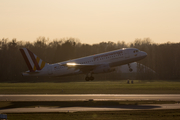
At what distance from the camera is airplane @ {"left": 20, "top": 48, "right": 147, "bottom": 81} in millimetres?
57375

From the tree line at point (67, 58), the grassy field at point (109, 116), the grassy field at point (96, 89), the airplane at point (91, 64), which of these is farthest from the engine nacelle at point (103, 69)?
the tree line at point (67, 58)

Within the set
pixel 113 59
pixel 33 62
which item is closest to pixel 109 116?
pixel 113 59

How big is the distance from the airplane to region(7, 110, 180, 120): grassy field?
18346 millimetres

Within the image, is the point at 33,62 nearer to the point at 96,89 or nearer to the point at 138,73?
the point at 96,89

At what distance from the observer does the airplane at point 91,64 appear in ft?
188

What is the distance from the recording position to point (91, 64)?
59.4m

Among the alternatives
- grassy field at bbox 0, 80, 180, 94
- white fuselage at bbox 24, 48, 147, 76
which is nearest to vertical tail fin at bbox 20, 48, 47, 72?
white fuselage at bbox 24, 48, 147, 76

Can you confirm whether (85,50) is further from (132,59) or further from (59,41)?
(132,59)

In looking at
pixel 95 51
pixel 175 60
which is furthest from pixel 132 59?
pixel 95 51

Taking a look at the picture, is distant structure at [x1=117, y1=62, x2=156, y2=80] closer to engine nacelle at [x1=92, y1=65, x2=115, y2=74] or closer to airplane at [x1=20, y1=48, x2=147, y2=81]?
airplane at [x1=20, y1=48, x2=147, y2=81]

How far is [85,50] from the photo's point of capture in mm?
169000

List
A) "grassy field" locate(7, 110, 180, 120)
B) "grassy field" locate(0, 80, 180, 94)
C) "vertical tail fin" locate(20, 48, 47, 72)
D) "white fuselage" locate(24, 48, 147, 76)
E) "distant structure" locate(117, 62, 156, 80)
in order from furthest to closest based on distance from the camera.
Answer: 1. "distant structure" locate(117, 62, 156, 80)
2. "grassy field" locate(0, 80, 180, 94)
3. "vertical tail fin" locate(20, 48, 47, 72)
4. "white fuselage" locate(24, 48, 147, 76)
5. "grassy field" locate(7, 110, 180, 120)

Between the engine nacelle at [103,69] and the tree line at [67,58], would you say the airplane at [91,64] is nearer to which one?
the engine nacelle at [103,69]

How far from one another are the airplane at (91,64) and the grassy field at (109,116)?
60.2ft
